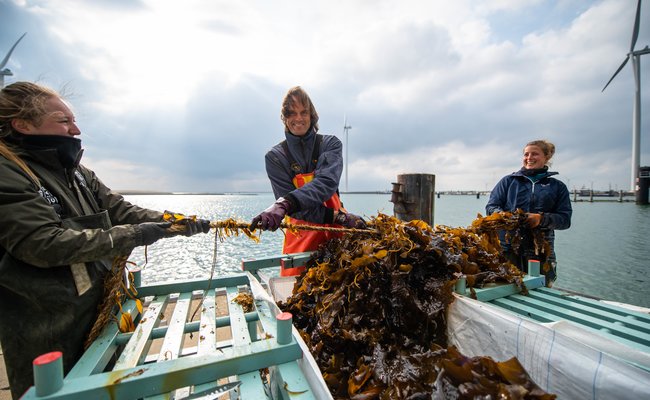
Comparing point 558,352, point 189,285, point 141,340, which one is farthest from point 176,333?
point 558,352

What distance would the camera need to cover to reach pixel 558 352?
3.92 feet

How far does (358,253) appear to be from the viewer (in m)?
2.14

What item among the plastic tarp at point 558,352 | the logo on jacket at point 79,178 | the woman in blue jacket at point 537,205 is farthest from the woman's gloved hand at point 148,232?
the woman in blue jacket at point 537,205

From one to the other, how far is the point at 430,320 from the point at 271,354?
1.08m

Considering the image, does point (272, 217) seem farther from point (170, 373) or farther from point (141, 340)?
point (170, 373)

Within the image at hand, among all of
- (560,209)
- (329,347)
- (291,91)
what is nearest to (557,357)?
(329,347)

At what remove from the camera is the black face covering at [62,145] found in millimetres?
1472

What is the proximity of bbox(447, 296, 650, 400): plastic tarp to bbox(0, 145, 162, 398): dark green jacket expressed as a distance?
202 centimetres

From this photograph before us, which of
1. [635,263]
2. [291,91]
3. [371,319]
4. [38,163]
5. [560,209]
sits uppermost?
[291,91]

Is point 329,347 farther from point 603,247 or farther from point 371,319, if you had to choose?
point 603,247

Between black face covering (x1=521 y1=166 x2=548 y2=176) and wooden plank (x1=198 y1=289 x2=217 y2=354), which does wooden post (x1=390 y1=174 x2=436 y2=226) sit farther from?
wooden plank (x1=198 y1=289 x2=217 y2=354)

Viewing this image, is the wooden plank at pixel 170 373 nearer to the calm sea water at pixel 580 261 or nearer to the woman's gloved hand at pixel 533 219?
the woman's gloved hand at pixel 533 219

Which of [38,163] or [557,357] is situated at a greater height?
[38,163]

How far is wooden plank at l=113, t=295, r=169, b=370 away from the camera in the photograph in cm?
129
